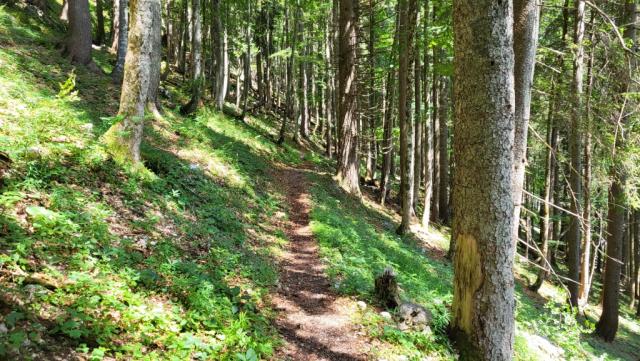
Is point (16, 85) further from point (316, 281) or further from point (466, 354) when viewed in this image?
point (466, 354)

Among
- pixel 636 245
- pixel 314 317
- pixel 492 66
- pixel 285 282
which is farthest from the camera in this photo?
pixel 636 245

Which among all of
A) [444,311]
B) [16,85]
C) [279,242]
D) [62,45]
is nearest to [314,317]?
[444,311]

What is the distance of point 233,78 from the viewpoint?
37406mm

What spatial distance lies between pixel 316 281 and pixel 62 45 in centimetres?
1276

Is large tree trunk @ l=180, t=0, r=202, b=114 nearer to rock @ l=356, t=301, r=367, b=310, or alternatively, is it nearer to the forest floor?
the forest floor

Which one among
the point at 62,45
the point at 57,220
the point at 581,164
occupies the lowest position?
the point at 57,220

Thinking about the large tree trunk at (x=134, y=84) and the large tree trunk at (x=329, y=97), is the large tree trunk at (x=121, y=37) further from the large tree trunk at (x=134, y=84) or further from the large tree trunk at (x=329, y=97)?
the large tree trunk at (x=329, y=97)

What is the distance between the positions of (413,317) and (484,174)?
10.1 feet

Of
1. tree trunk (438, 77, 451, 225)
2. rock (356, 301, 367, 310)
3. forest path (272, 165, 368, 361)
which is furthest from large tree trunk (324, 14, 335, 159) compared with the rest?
rock (356, 301, 367, 310)

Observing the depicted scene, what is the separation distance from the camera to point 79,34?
13.2 meters

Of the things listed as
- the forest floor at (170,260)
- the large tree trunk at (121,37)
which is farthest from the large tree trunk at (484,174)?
the large tree trunk at (121,37)

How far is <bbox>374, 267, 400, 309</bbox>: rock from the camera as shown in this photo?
6487mm

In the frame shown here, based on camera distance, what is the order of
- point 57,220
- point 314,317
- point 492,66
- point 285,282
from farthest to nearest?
1. point 285,282
2. point 314,317
3. point 57,220
4. point 492,66

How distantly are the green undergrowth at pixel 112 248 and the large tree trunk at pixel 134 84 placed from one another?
1.13 ft
